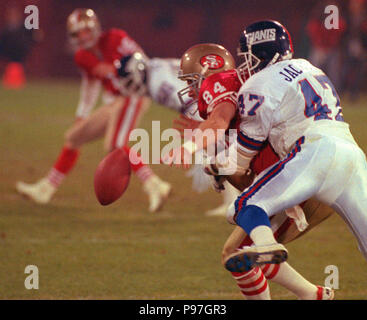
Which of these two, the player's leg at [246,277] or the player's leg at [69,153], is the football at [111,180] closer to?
the player's leg at [246,277]

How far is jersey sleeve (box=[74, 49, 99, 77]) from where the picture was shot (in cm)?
645

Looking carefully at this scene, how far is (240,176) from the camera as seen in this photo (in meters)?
3.47

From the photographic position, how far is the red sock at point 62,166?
6.27 metres

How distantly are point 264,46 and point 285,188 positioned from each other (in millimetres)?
689

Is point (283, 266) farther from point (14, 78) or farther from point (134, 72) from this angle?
point (14, 78)

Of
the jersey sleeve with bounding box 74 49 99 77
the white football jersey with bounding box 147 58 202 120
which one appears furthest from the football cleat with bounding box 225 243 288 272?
the jersey sleeve with bounding box 74 49 99 77

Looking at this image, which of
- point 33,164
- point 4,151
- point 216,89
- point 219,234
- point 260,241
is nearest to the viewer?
point 260,241

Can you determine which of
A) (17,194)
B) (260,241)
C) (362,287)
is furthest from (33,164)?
(260,241)

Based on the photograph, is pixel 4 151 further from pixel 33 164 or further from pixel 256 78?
pixel 256 78

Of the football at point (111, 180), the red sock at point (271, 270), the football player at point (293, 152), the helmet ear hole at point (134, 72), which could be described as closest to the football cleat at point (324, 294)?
the red sock at point (271, 270)

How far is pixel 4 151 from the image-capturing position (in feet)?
28.4

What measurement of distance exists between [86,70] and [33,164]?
1782 millimetres

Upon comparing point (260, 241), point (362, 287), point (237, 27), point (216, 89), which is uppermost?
point (237, 27)

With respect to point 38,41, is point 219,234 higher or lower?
lower
